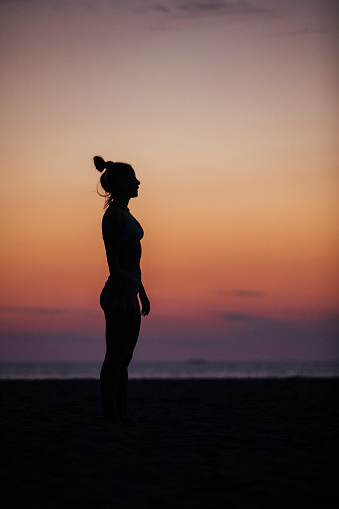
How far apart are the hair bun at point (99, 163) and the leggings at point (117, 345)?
1.17 meters

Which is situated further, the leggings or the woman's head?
the woman's head

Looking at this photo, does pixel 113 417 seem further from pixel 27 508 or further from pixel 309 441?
pixel 27 508

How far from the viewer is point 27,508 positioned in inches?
127

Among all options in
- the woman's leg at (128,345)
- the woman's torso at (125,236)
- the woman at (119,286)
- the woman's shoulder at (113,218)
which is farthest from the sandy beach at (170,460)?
the woman's shoulder at (113,218)

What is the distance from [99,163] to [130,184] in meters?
0.39

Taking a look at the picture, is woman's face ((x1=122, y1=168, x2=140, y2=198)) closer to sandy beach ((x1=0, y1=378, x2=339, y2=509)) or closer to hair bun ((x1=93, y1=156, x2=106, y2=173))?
hair bun ((x1=93, y1=156, x2=106, y2=173))

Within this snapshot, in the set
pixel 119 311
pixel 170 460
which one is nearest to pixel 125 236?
pixel 119 311

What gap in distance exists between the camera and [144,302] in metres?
6.77

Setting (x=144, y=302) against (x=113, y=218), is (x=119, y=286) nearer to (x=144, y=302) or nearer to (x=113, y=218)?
(x=113, y=218)

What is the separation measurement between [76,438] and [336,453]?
7.15 feet

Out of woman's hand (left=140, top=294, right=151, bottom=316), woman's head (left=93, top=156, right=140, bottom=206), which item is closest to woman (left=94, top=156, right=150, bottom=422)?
woman's head (left=93, top=156, right=140, bottom=206)

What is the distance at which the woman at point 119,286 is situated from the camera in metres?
6.00

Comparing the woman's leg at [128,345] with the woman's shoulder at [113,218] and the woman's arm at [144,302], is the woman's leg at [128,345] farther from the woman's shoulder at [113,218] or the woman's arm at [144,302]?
the woman's shoulder at [113,218]

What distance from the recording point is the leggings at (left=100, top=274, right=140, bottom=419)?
6.01 meters
